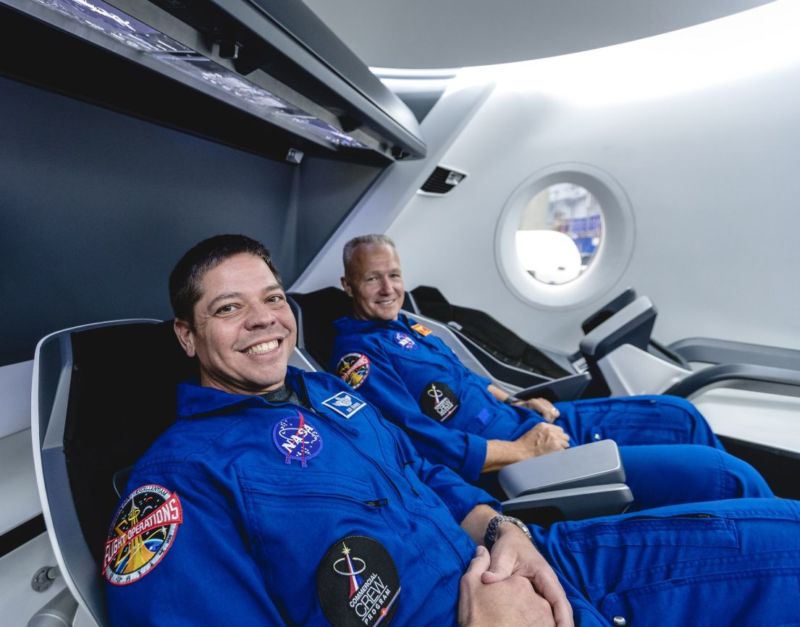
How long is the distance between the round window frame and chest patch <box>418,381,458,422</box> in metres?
2.12

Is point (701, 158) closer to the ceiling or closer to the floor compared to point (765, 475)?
closer to the ceiling

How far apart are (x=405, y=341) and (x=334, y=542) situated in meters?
1.09

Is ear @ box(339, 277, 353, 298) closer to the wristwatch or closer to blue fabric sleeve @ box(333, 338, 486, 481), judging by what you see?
blue fabric sleeve @ box(333, 338, 486, 481)

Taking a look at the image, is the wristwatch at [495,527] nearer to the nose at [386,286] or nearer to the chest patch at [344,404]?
the chest patch at [344,404]

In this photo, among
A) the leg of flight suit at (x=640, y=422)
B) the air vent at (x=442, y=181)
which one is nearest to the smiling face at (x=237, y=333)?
the leg of flight suit at (x=640, y=422)

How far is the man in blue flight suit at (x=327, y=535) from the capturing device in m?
0.77

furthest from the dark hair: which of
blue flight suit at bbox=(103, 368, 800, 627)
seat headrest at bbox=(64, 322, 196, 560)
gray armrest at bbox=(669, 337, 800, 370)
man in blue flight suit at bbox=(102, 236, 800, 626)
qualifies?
gray armrest at bbox=(669, 337, 800, 370)

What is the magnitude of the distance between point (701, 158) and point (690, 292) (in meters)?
0.94

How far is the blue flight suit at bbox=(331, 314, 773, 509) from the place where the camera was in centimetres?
138

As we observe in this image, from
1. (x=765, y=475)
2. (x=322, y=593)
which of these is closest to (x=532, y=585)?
(x=322, y=593)

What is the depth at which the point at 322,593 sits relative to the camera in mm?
804

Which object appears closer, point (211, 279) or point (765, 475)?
point (211, 279)

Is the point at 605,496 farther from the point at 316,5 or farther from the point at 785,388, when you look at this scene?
the point at 316,5

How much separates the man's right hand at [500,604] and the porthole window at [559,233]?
3.14 m
